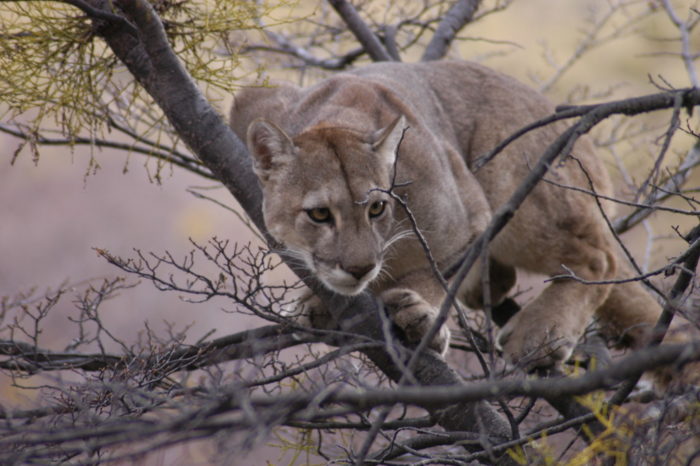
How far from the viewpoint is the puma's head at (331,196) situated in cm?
380

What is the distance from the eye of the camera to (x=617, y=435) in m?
2.28

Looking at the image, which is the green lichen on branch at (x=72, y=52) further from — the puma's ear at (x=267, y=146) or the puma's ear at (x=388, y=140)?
the puma's ear at (x=388, y=140)

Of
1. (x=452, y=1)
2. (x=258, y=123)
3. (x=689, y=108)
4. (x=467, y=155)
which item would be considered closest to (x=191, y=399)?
(x=689, y=108)

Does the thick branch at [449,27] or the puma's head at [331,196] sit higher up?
the thick branch at [449,27]

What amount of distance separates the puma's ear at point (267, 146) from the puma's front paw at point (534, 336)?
1667 millimetres

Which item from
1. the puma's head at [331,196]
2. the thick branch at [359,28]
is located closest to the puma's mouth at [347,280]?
the puma's head at [331,196]

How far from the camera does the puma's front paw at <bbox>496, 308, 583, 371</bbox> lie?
14.8 ft

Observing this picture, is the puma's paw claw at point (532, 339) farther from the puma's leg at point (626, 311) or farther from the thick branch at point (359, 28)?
the thick branch at point (359, 28)

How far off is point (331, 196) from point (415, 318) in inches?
28.4

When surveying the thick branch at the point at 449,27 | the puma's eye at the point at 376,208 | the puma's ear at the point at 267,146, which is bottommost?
the puma's eye at the point at 376,208

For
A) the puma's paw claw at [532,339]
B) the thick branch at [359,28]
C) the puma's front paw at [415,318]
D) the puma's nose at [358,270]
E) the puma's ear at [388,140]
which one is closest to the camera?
the puma's nose at [358,270]

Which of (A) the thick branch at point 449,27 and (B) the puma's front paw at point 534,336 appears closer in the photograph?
(B) the puma's front paw at point 534,336

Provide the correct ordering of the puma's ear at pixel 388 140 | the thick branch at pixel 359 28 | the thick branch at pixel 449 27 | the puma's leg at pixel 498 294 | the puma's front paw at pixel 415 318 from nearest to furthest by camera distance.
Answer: the puma's front paw at pixel 415 318 → the puma's ear at pixel 388 140 → the puma's leg at pixel 498 294 → the thick branch at pixel 359 28 → the thick branch at pixel 449 27

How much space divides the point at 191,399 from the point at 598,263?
361 cm
